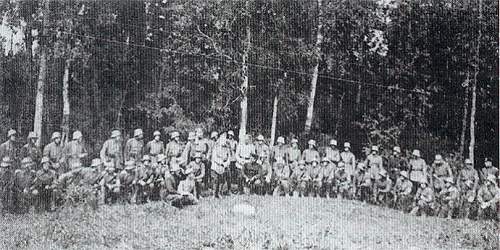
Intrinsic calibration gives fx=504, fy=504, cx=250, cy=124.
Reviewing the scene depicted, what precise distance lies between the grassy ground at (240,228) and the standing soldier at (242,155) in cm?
36

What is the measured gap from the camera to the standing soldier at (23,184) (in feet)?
13.4

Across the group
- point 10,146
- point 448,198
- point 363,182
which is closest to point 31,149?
point 10,146

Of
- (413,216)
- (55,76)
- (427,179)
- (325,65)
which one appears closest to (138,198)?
(55,76)

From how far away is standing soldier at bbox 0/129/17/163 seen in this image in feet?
13.5

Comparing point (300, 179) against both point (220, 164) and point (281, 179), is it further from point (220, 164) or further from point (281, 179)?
point (220, 164)

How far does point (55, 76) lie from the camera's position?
4148mm

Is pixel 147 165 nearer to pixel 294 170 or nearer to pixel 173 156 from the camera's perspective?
pixel 173 156

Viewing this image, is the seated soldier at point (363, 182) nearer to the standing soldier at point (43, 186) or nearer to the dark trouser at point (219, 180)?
the dark trouser at point (219, 180)

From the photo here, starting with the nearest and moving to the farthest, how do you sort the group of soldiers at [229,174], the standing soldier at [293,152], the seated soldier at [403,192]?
1. the group of soldiers at [229,174]
2. the seated soldier at [403,192]
3. the standing soldier at [293,152]

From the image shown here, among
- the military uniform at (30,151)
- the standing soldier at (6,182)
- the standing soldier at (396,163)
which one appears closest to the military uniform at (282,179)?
the standing soldier at (396,163)

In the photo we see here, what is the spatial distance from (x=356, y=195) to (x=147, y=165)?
209 centimetres

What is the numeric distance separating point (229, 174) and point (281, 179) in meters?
0.53

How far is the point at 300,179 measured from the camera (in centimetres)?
512

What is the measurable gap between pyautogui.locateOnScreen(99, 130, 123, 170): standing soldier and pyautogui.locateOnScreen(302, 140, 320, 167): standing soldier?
1.82m
